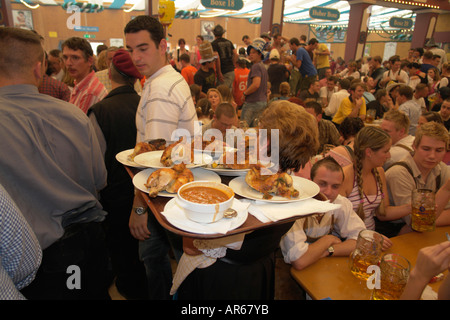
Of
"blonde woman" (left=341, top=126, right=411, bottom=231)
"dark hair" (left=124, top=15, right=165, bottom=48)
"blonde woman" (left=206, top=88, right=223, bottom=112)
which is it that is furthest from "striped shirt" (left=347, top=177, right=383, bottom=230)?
"blonde woman" (left=206, top=88, right=223, bottom=112)

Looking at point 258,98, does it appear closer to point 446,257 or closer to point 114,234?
point 114,234

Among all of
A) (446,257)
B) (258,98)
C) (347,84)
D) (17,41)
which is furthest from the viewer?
(347,84)

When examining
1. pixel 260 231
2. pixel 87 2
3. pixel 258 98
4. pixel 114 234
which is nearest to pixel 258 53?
pixel 258 98

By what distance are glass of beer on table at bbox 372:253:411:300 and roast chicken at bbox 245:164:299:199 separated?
0.82m

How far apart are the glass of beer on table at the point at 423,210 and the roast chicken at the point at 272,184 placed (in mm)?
1512

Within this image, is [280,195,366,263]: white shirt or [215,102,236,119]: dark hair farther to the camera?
[215,102,236,119]: dark hair

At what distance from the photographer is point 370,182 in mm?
2611

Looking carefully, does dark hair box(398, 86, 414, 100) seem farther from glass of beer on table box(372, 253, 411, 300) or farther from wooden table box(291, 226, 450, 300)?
glass of beer on table box(372, 253, 411, 300)

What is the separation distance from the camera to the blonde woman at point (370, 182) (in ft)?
8.29

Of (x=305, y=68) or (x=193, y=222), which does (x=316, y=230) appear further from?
(x=305, y=68)

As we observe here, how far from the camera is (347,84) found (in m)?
6.35

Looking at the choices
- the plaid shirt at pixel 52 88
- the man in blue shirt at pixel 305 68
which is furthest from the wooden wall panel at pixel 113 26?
the plaid shirt at pixel 52 88

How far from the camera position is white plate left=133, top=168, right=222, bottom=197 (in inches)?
40.8
